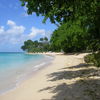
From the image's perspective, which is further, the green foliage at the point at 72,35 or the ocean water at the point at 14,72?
the green foliage at the point at 72,35

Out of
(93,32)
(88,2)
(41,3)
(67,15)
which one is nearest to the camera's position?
(88,2)

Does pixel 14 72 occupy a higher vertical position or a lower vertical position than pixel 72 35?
lower

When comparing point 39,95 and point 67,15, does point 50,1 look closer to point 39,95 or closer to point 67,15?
point 67,15

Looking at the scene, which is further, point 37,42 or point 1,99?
point 37,42

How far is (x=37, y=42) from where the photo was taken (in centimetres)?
16662

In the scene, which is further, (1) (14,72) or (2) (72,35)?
(2) (72,35)

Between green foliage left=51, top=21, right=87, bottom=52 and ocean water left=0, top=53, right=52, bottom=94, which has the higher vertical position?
green foliage left=51, top=21, right=87, bottom=52

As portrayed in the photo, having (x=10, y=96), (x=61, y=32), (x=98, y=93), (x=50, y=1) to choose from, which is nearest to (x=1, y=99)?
(x=10, y=96)

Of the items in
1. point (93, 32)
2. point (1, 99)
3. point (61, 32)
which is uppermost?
point (61, 32)

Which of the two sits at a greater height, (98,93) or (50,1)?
(50,1)

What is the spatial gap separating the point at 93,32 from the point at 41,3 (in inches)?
482

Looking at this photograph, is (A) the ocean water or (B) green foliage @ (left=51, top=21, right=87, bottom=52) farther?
(B) green foliage @ (left=51, top=21, right=87, bottom=52)

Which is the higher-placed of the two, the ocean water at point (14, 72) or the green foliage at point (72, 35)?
the green foliage at point (72, 35)

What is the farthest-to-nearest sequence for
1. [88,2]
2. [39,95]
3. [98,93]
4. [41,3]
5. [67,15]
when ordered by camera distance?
1. [67,15]
2. [39,95]
3. [98,93]
4. [41,3]
5. [88,2]
